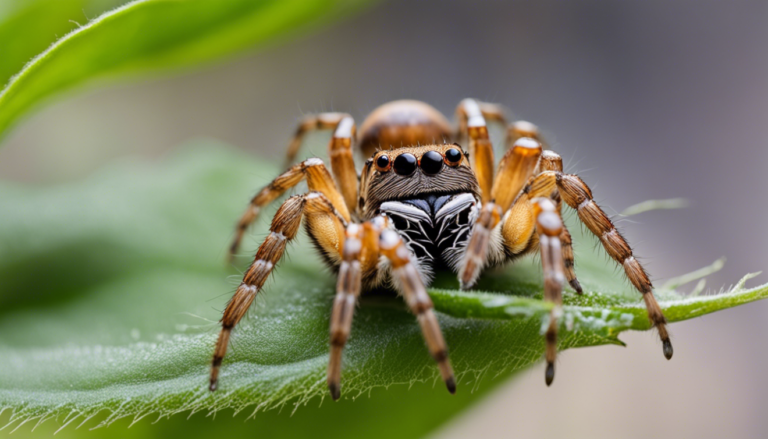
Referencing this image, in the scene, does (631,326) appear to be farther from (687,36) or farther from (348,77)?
(348,77)

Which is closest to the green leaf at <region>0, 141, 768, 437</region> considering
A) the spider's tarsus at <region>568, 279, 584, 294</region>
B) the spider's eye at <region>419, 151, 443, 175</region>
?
the spider's tarsus at <region>568, 279, 584, 294</region>

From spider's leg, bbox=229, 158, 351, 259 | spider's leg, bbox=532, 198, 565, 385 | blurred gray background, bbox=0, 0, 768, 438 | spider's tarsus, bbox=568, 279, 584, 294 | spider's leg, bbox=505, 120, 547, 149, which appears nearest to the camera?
spider's leg, bbox=532, 198, 565, 385

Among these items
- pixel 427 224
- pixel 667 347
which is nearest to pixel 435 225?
pixel 427 224

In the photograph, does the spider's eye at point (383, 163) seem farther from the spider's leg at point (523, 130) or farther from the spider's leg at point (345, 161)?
the spider's leg at point (523, 130)

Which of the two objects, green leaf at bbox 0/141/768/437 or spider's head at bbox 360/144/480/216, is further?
spider's head at bbox 360/144/480/216

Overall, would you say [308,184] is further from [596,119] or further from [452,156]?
[596,119]

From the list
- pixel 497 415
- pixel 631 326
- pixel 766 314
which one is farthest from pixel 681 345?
pixel 631 326

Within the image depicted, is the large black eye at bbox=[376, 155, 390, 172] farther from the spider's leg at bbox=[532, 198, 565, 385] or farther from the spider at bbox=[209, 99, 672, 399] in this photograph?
the spider's leg at bbox=[532, 198, 565, 385]
